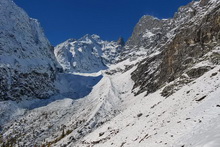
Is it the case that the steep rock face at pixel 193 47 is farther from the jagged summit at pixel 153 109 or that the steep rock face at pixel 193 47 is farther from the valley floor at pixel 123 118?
the valley floor at pixel 123 118

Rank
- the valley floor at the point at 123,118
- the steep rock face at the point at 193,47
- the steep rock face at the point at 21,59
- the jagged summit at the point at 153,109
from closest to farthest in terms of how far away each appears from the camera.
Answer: the valley floor at the point at 123,118, the jagged summit at the point at 153,109, the steep rock face at the point at 193,47, the steep rock face at the point at 21,59

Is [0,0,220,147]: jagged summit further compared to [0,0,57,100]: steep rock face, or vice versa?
[0,0,57,100]: steep rock face

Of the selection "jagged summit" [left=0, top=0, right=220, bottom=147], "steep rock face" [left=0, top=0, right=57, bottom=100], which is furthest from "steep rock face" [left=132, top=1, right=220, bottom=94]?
"steep rock face" [left=0, top=0, right=57, bottom=100]

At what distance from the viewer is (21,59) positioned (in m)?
136

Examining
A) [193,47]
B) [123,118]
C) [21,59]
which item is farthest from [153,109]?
[21,59]

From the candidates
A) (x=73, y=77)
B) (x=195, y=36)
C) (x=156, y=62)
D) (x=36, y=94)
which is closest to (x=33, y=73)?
(x=36, y=94)

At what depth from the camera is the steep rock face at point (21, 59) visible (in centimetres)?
11638

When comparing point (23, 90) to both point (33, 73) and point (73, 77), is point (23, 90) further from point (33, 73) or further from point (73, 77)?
point (73, 77)

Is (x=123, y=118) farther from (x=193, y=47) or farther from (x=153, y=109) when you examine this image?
(x=193, y=47)

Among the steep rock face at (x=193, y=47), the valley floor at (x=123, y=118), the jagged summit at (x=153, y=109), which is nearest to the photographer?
the valley floor at (x=123, y=118)

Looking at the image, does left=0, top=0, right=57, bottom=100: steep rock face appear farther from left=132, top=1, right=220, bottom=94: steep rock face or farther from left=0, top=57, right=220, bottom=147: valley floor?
left=132, top=1, right=220, bottom=94: steep rock face

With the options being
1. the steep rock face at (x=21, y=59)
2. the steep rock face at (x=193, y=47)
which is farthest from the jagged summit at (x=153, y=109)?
the steep rock face at (x=21, y=59)

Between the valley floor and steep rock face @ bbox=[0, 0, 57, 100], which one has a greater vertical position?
steep rock face @ bbox=[0, 0, 57, 100]

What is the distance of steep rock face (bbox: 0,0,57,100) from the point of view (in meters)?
116
